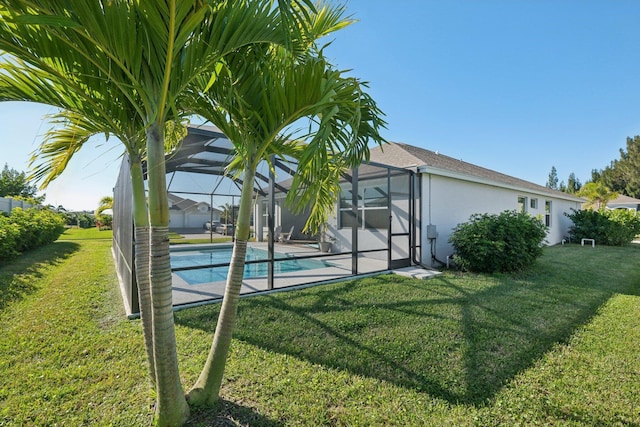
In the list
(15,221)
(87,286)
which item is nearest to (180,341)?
(87,286)

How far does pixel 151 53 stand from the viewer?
→ 1.76 metres

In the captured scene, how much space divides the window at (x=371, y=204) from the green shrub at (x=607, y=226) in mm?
15292

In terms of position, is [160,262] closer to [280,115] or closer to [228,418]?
[280,115]

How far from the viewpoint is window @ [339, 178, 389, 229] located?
34.1 ft

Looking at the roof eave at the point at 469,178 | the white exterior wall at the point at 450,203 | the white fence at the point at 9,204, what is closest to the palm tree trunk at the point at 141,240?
the roof eave at the point at 469,178

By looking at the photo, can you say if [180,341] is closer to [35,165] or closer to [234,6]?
[35,165]

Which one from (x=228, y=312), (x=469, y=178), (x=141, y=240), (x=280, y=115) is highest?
(x=469, y=178)

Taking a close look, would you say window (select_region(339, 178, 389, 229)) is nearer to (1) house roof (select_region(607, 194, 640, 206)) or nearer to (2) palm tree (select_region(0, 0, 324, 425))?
(2) palm tree (select_region(0, 0, 324, 425))

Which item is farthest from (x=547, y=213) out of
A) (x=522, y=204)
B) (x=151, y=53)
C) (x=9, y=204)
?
(x=9, y=204)

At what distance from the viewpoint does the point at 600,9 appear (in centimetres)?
867

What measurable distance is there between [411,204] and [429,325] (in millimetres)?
5213

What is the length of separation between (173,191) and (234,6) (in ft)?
44.3

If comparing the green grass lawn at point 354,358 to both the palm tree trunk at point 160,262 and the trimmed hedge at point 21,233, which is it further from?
the trimmed hedge at point 21,233

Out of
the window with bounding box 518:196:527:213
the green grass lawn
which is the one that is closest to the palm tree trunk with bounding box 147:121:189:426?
the green grass lawn
